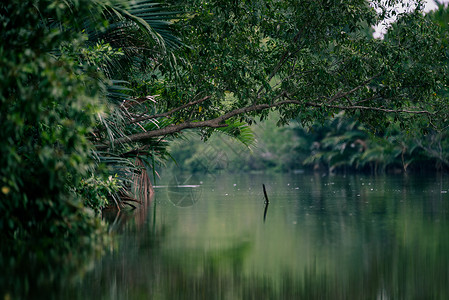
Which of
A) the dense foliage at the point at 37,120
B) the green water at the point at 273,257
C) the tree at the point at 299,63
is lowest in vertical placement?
the green water at the point at 273,257

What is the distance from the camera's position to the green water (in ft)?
21.6

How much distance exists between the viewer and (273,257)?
348 inches

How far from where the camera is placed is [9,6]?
7.37 m

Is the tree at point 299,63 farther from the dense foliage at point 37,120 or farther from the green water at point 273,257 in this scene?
the dense foliage at point 37,120

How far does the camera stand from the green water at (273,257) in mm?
6594

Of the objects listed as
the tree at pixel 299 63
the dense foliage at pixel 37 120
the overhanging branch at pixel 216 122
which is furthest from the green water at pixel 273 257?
the tree at pixel 299 63

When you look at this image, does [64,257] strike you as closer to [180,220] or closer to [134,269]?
[134,269]

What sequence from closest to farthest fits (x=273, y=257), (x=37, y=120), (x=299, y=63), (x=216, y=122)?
(x=37, y=120) → (x=273, y=257) → (x=216, y=122) → (x=299, y=63)

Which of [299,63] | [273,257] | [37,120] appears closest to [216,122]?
[299,63]

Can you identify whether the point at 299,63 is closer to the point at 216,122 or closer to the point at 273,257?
the point at 216,122

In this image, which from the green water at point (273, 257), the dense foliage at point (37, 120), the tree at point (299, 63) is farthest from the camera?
the tree at point (299, 63)

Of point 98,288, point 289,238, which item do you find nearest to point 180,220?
point 289,238

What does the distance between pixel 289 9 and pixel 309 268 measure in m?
8.41

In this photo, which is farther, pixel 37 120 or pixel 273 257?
pixel 273 257
